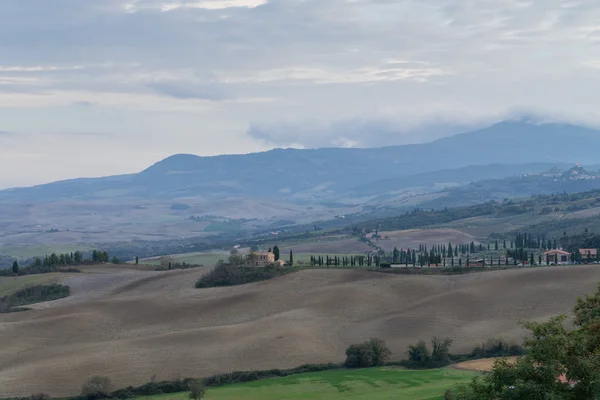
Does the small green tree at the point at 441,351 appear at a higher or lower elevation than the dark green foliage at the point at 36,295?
lower

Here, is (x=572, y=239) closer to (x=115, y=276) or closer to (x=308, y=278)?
(x=308, y=278)

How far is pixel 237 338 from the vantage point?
88.8m

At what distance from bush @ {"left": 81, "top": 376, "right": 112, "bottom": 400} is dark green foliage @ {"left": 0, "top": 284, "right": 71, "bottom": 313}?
179 feet

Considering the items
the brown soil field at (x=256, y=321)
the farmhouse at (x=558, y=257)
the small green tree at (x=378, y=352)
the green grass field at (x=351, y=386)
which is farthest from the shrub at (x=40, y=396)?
the farmhouse at (x=558, y=257)

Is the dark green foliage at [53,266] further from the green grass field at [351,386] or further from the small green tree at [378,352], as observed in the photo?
the green grass field at [351,386]

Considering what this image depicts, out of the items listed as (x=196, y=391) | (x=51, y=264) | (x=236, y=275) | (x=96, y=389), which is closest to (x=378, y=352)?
(x=196, y=391)

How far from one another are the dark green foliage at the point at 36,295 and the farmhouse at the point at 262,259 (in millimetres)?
27242

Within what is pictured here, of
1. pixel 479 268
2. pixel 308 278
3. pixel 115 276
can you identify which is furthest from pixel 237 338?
pixel 115 276

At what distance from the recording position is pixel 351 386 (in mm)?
69688

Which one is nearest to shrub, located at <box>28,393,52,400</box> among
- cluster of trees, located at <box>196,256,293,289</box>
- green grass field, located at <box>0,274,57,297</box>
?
cluster of trees, located at <box>196,256,293,289</box>

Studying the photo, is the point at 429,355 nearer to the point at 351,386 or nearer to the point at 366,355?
the point at 366,355

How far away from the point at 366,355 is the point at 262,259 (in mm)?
62592

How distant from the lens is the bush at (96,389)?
69.9 meters

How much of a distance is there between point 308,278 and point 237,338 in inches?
1328
